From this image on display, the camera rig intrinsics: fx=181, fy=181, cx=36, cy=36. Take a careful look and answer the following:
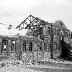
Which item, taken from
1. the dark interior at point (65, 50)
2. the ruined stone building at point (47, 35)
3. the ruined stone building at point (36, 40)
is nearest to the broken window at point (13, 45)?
the ruined stone building at point (36, 40)

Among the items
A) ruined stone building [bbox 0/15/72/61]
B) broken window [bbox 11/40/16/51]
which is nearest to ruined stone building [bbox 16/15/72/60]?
ruined stone building [bbox 0/15/72/61]

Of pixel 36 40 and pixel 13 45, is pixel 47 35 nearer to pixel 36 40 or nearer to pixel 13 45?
pixel 36 40

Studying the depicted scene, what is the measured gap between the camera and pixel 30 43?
33469 millimetres

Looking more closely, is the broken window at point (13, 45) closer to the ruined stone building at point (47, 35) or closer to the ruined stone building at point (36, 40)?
the ruined stone building at point (36, 40)

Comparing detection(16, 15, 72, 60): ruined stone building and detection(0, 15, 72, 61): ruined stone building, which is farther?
detection(16, 15, 72, 60): ruined stone building

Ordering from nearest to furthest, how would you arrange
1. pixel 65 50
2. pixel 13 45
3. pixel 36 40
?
pixel 13 45 → pixel 36 40 → pixel 65 50

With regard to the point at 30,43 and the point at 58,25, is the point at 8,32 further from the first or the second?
the point at 58,25

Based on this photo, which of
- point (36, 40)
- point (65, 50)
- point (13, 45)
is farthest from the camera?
point (65, 50)

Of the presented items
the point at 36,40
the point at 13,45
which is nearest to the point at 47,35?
A: the point at 36,40

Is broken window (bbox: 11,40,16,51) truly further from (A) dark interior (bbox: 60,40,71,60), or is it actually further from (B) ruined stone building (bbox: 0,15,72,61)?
(A) dark interior (bbox: 60,40,71,60)

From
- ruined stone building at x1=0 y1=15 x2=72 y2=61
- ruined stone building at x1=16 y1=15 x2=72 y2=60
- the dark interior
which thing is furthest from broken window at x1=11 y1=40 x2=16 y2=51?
the dark interior

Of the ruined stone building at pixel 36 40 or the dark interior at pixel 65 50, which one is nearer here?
the ruined stone building at pixel 36 40

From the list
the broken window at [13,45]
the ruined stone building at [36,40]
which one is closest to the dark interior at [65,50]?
the ruined stone building at [36,40]

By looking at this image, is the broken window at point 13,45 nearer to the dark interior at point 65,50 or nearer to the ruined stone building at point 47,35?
the ruined stone building at point 47,35
